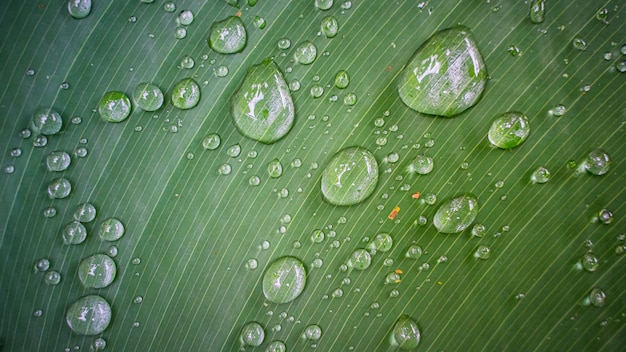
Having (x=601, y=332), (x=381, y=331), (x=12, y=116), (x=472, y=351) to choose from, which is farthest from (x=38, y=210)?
(x=601, y=332)

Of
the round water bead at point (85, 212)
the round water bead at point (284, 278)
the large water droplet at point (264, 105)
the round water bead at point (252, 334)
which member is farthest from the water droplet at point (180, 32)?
the round water bead at point (252, 334)

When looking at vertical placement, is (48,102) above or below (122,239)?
above

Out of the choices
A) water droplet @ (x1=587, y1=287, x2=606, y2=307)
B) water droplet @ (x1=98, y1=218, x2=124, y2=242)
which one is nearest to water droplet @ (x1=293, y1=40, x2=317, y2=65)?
water droplet @ (x1=98, y1=218, x2=124, y2=242)

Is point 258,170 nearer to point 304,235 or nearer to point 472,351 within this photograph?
point 304,235

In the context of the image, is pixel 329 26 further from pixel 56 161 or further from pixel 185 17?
pixel 56 161

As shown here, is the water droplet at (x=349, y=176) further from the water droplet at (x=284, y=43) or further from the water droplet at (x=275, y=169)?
the water droplet at (x=284, y=43)

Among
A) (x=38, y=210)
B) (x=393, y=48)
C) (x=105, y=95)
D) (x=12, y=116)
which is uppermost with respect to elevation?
(x=393, y=48)
